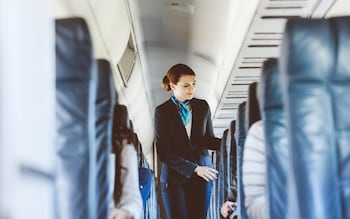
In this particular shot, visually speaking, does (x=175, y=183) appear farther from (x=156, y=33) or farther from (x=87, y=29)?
(x=87, y=29)

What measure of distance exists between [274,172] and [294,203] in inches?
4.4

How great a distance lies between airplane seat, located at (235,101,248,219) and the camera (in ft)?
5.09

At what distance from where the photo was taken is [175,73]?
1.81 m

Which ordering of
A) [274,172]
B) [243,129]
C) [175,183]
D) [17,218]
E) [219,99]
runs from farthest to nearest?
[175,183]
[219,99]
[243,129]
[274,172]
[17,218]

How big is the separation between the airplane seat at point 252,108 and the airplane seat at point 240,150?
0.04 meters

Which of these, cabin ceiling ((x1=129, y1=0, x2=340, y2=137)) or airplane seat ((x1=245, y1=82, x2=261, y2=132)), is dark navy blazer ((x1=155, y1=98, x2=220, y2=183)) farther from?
airplane seat ((x1=245, y1=82, x2=261, y2=132))

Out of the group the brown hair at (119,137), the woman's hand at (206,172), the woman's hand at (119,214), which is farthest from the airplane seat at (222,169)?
the woman's hand at (119,214)

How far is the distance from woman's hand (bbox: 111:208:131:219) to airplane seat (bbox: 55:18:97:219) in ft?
0.38

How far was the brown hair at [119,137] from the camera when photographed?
1.35 m

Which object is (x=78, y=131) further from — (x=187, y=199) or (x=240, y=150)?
(x=187, y=199)

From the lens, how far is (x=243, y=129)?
156cm

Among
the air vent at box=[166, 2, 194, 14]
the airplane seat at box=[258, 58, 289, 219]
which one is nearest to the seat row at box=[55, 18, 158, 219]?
the airplane seat at box=[258, 58, 289, 219]

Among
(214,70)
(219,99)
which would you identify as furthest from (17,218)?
(214,70)

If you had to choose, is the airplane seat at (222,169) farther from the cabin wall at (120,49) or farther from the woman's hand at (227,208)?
the cabin wall at (120,49)
